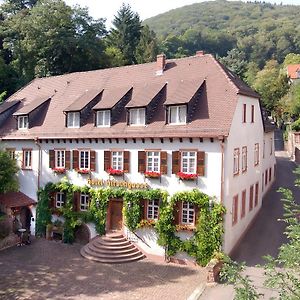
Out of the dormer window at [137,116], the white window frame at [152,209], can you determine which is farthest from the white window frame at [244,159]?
the dormer window at [137,116]

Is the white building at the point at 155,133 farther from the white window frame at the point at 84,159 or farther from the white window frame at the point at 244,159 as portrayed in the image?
the white window frame at the point at 244,159

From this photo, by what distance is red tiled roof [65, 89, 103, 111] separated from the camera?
25953 mm

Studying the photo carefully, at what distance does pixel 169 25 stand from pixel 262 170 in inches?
6664

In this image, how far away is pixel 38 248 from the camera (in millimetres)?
24484

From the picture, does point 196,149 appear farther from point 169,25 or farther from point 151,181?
point 169,25

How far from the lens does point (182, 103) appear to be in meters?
22.0

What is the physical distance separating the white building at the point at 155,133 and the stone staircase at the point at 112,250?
3.49 ft


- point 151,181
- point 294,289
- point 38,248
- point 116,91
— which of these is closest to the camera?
point 294,289

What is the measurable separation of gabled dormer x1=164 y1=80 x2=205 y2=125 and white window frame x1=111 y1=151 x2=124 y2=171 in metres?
3.48

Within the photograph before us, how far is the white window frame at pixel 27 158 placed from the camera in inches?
1086

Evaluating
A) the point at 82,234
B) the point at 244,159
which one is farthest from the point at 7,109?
the point at 244,159

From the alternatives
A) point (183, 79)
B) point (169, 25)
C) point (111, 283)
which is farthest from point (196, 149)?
point (169, 25)

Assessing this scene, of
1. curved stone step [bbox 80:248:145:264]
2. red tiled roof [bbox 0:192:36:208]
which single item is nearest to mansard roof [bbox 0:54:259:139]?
red tiled roof [bbox 0:192:36:208]

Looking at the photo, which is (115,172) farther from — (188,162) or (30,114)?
(30,114)
